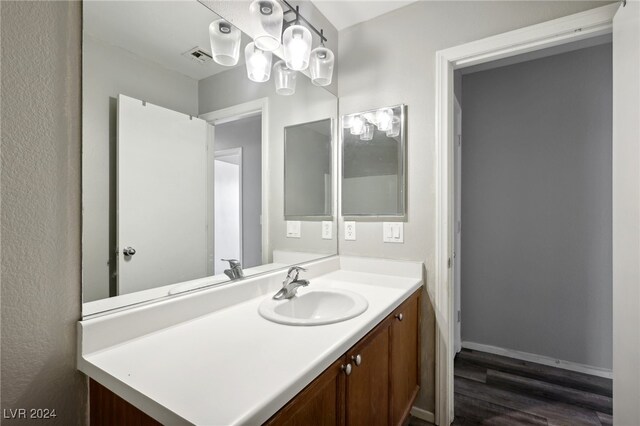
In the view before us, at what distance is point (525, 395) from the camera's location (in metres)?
1.97

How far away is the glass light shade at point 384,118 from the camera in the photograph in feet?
5.93

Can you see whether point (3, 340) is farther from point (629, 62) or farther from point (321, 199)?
point (629, 62)

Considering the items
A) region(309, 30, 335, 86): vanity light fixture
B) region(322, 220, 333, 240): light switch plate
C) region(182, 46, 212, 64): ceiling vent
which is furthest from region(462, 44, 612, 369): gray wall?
region(182, 46, 212, 64): ceiling vent

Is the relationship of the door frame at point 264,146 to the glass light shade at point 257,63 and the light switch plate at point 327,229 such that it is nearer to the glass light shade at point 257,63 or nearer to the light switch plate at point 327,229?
the glass light shade at point 257,63

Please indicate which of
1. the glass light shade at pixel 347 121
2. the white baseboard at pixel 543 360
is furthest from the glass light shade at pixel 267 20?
the white baseboard at pixel 543 360

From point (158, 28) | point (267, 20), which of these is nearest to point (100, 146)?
point (158, 28)

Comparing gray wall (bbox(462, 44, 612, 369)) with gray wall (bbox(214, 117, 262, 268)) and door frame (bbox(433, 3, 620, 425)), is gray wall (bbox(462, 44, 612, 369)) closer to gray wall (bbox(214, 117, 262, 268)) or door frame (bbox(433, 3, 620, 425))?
door frame (bbox(433, 3, 620, 425))

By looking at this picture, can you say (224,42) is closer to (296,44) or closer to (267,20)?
(267,20)

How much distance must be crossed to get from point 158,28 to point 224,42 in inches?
10.4

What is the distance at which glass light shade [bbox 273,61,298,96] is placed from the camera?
5.24ft

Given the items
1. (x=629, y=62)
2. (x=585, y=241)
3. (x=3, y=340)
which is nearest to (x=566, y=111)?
(x=585, y=241)

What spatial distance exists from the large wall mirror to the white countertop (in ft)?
0.58

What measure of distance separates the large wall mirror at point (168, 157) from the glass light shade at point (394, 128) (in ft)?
2.30

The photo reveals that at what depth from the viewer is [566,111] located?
2.34 m
